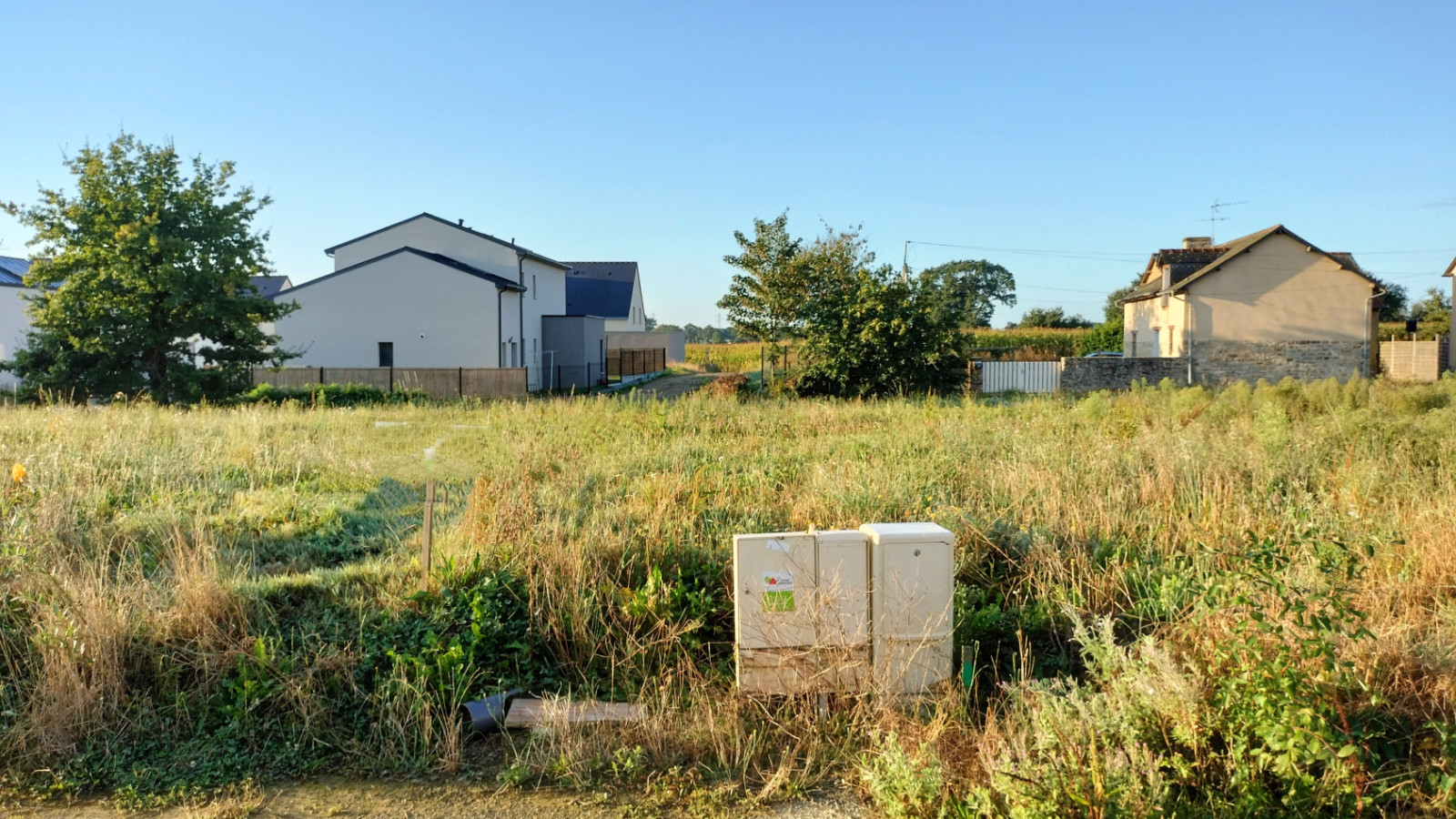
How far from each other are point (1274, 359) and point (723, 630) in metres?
35.0

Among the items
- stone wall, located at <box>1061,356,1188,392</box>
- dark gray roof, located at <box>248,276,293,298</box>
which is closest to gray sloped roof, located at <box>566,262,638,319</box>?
dark gray roof, located at <box>248,276,293,298</box>

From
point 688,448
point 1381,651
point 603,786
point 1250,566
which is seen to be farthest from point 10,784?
point 688,448

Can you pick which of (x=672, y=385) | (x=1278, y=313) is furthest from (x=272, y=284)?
(x=1278, y=313)

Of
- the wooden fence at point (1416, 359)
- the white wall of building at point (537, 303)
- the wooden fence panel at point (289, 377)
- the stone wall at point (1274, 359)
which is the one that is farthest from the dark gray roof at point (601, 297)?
the wooden fence at point (1416, 359)

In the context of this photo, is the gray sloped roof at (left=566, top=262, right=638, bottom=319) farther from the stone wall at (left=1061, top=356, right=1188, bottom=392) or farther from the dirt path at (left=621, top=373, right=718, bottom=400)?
the stone wall at (left=1061, top=356, right=1188, bottom=392)

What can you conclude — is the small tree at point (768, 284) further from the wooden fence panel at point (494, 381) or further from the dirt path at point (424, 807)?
the dirt path at point (424, 807)

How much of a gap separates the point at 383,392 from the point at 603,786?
76.7 feet

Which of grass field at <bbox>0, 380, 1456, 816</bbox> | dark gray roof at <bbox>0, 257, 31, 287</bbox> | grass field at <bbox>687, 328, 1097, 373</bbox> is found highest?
dark gray roof at <bbox>0, 257, 31, 287</bbox>

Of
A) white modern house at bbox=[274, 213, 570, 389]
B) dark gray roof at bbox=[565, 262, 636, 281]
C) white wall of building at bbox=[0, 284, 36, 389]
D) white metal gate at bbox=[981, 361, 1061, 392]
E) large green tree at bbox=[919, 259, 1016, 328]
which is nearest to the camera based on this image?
white metal gate at bbox=[981, 361, 1061, 392]

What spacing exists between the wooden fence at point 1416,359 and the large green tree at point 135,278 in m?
37.3

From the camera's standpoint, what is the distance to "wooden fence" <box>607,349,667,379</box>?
46.9 meters

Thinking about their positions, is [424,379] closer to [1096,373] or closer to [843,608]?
[1096,373]

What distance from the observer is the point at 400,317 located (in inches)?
1297

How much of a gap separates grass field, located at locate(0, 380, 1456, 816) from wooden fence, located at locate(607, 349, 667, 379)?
38175 mm
